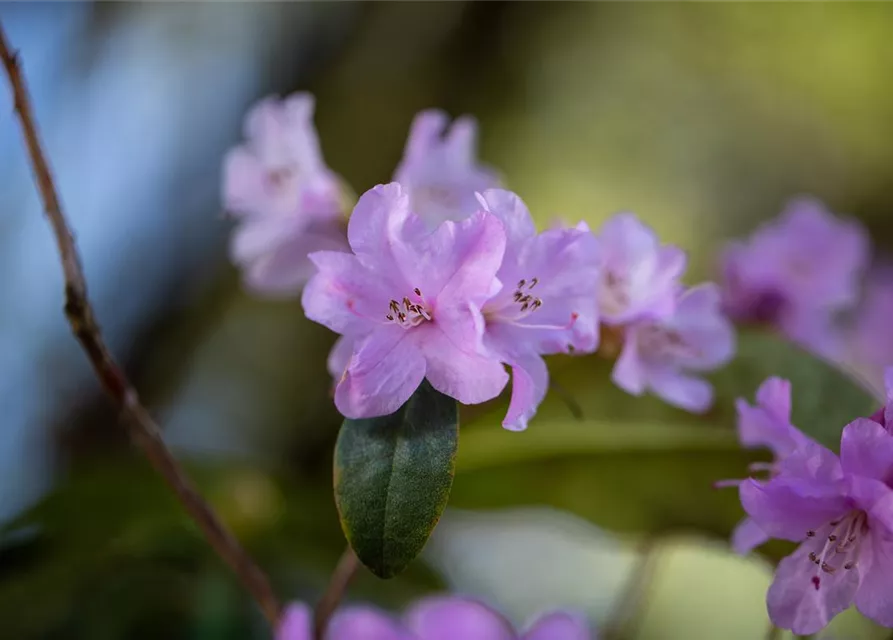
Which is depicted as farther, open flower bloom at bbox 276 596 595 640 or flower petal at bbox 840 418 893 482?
open flower bloom at bbox 276 596 595 640

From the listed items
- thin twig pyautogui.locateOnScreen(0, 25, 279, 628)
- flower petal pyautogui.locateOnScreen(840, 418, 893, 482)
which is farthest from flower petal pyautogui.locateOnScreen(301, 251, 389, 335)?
flower petal pyautogui.locateOnScreen(840, 418, 893, 482)

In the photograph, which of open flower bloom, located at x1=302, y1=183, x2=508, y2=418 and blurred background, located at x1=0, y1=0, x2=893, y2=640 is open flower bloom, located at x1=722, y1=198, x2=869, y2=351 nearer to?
blurred background, located at x1=0, y1=0, x2=893, y2=640

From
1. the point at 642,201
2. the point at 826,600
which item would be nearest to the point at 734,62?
the point at 642,201

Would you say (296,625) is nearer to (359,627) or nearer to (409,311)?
(359,627)

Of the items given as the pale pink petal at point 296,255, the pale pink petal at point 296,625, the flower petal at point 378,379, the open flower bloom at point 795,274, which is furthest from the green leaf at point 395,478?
the open flower bloom at point 795,274

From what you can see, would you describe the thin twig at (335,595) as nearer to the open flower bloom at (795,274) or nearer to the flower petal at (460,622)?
the flower petal at (460,622)

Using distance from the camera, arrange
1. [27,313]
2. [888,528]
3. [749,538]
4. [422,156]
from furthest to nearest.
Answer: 1. [27,313]
2. [422,156]
3. [749,538]
4. [888,528]

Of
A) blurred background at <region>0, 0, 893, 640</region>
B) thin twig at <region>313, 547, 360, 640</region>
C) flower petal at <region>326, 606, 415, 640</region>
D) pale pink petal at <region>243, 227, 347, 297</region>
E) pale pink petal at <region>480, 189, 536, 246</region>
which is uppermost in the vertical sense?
pale pink petal at <region>480, 189, 536, 246</region>

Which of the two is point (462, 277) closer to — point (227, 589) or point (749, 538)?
point (749, 538)
